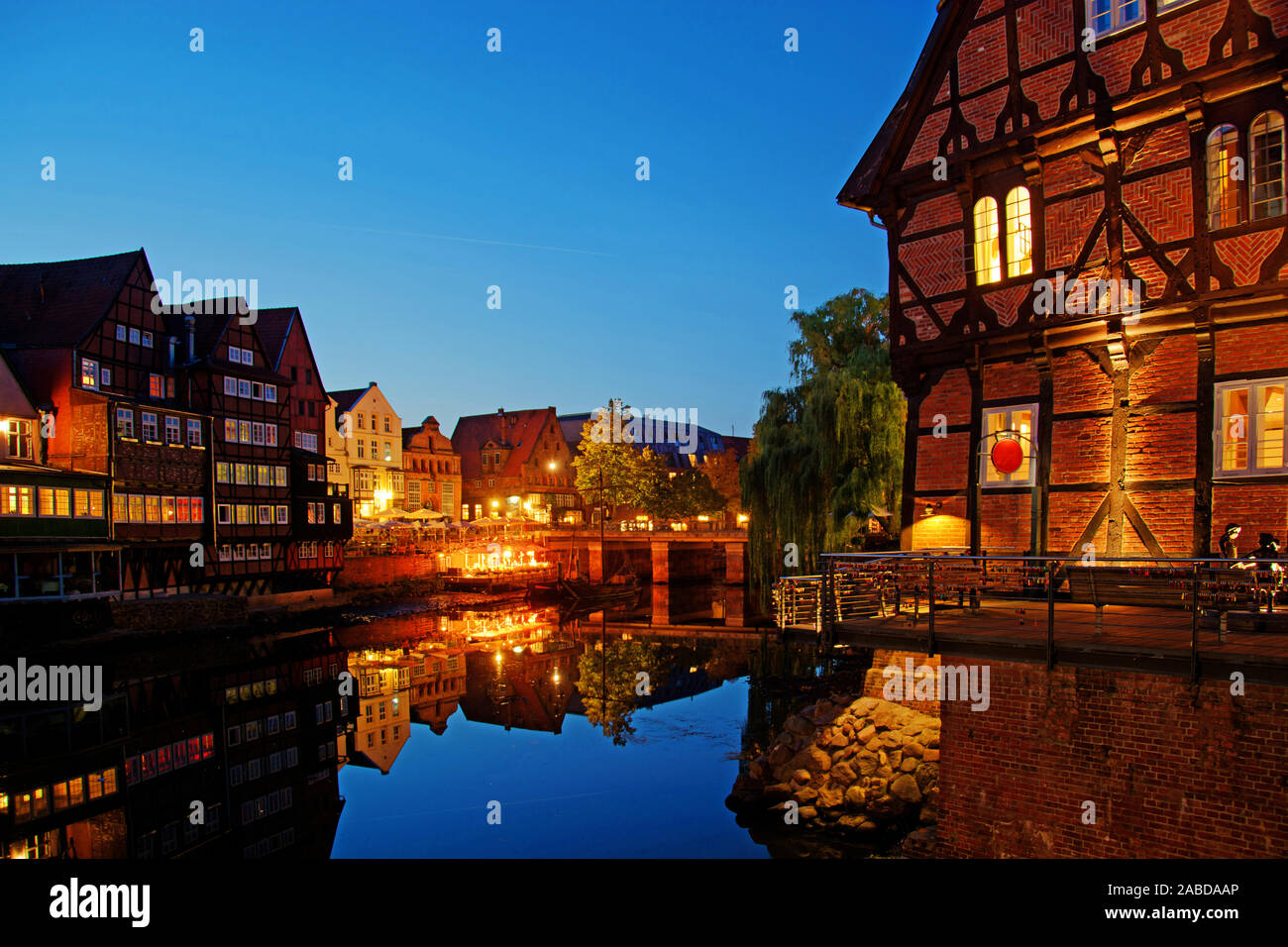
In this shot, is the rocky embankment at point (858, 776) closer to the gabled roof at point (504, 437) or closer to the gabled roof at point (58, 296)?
the gabled roof at point (58, 296)

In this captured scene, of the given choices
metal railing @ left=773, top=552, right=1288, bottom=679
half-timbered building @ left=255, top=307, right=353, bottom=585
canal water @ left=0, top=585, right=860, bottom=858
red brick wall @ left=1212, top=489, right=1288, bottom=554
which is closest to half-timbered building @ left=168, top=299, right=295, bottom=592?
half-timbered building @ left=255, top=307, right=353, bottom=585

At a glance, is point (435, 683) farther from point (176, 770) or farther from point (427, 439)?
point (427, 439)

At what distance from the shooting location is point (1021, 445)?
14086 mm

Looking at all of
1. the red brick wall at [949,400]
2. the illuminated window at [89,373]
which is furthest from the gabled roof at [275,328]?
the red brick wall at [949,400]

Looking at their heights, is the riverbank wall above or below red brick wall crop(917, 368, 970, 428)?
below

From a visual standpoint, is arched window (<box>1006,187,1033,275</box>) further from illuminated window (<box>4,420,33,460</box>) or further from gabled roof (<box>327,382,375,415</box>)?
gabled roof (<box>327,382,375,415</box>)

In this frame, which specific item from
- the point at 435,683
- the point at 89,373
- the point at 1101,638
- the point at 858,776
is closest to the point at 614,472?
the point at 89,373

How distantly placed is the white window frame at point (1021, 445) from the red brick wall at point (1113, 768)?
4.78 metres

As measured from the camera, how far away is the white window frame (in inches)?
551

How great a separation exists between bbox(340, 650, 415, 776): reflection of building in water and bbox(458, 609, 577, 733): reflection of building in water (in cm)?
199

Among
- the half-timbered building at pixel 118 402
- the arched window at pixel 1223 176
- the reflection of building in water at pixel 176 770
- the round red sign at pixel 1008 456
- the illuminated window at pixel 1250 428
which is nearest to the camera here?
the illuminated window at pixel 1250 428

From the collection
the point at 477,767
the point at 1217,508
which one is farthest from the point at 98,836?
the point at 1217,508

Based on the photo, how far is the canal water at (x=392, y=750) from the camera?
14547 mm

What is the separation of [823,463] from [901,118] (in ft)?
37.5
